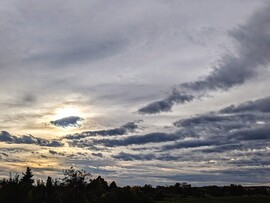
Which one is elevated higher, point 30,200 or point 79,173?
point 79,173

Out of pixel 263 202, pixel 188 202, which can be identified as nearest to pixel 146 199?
pixel 188 202

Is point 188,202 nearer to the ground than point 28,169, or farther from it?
nearer to the ground

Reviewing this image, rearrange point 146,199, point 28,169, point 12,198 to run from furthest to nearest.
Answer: point 28,169 → point 146,199 → point 12,198

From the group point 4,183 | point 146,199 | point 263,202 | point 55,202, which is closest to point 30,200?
point 4,183

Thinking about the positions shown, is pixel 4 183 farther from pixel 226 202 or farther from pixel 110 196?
pixel 226 202

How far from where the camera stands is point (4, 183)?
6869cm

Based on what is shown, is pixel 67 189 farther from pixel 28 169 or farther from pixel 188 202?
pixel 188 202

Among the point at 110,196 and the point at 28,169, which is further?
the point at 28,169

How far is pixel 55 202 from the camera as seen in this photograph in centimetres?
9138

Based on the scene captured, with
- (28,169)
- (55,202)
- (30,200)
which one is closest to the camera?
(30,200)

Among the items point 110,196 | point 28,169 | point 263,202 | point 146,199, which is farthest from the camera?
point 263,202

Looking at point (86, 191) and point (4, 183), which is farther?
point (86, 191)

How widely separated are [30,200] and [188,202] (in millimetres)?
90436

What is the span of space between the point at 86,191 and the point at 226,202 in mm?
65846
